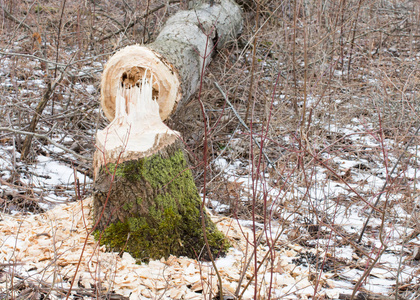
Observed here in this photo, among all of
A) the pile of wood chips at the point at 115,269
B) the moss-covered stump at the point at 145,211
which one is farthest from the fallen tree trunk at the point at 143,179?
the pile of wood chips at the point at 115,269

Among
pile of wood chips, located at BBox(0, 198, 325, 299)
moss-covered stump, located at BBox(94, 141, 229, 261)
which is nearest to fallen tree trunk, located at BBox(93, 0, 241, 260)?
moss-covered stump, located at BBox(94, 141, 229, 261)

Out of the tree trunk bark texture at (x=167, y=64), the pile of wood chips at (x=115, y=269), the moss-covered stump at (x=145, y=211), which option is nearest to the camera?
the pile of wood chips at (x=115, y=269)

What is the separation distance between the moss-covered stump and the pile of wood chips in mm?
72

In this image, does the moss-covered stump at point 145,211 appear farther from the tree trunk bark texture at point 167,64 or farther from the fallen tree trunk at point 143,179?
the tree trunk bark texture at point 167,64

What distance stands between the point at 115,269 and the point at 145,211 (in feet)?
1.73

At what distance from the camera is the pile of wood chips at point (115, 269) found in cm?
207

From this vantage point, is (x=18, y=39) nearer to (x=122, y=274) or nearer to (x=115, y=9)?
(x=115, y=9)

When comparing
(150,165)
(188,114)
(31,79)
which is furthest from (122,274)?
(31,79)

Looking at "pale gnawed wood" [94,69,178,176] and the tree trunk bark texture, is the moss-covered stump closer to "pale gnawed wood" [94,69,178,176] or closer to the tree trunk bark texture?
"pale gnawed wood" [94,69,178,176]

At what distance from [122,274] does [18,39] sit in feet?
15.4

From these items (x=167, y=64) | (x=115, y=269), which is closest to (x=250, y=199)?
(x=167, y=64)

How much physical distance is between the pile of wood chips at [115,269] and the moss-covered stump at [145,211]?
72 millimetres

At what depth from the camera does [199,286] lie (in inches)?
85.4

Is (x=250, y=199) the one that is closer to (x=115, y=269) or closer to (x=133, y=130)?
(x=133, y=130)
